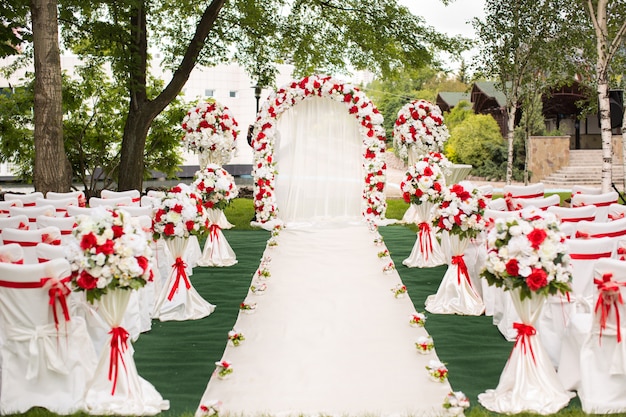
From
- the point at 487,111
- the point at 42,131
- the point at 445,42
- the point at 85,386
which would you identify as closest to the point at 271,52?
the point at 445,42

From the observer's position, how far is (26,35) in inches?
510

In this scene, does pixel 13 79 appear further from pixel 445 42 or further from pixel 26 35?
pixel 445 42

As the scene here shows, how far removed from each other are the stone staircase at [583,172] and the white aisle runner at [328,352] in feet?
59.8

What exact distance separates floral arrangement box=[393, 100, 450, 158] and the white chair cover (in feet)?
30.9

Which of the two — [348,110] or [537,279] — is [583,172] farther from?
[537,279]

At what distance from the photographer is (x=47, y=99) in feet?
33.2

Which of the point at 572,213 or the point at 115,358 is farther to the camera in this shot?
the point at 572,213

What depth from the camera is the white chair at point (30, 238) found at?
21.6 feet

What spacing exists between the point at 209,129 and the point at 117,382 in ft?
30.6

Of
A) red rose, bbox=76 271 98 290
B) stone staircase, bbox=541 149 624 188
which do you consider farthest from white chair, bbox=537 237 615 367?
stone staircase, bbox=541 149 624 188

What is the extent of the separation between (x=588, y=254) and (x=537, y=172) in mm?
22284

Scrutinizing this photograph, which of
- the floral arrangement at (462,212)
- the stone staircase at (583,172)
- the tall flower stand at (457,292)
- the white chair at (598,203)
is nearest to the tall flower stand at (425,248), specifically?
the white chair at (598,203)

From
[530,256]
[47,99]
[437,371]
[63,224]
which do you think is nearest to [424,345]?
[437,371]

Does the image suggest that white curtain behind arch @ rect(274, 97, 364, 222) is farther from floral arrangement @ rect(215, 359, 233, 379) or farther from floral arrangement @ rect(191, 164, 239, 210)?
floral arrangement @ rect(215, 359, 233, 379)
